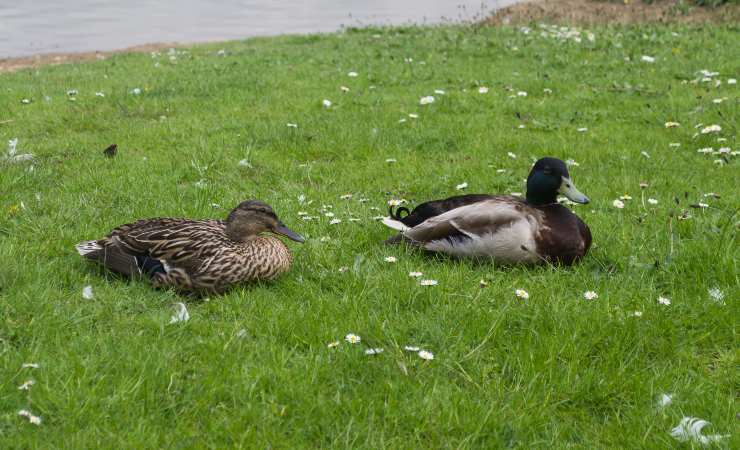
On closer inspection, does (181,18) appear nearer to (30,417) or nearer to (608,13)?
(608,13)

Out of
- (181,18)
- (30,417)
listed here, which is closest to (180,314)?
(30,417)

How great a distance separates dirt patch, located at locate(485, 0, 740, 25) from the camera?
15.6 m

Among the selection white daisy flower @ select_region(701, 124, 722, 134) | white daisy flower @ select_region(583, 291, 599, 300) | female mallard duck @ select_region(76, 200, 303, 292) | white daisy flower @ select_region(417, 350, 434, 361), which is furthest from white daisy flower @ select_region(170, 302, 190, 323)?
white daisy flower @ select_region(701, 124, 722, 134)

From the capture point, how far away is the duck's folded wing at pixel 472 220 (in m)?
4.90

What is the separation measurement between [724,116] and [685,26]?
6.01 m

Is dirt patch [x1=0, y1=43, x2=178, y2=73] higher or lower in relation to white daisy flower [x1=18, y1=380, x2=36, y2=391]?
lower

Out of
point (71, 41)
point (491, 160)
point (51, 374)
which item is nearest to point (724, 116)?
point (491, 160)

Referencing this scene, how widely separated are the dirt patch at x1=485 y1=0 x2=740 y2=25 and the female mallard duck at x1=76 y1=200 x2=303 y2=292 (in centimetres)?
1209

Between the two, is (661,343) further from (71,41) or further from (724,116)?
(71,41)

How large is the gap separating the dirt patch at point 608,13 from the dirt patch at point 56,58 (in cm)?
722

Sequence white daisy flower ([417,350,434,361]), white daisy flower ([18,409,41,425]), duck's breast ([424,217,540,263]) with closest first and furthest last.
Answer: white daisy flower ([18,409,41,425]) → white daisy flower ([417,350,434,361]) → duck's breast ([424,217,540,263])

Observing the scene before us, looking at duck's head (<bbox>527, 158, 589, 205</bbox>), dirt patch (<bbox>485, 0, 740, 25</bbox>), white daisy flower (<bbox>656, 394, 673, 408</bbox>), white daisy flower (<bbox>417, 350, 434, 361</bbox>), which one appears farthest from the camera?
dirt patch (<bbox>485, 0, 740, 25</bbox>)

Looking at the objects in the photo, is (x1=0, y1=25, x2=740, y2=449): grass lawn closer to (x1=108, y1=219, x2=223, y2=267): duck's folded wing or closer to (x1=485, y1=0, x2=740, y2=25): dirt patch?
(x1=108, y1=219, x2=223, y2=267): duck's folded wing

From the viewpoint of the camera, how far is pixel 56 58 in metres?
16.2
